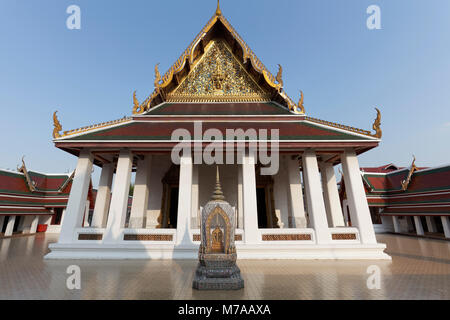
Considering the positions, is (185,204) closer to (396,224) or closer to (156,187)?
(156,187)

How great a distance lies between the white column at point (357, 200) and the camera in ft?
23.0

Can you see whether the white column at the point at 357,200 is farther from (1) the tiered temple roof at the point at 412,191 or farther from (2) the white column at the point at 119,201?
(2) the white column at the point at 119,201

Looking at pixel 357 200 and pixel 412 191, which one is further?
pixel 412 191

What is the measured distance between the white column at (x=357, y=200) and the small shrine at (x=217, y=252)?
507 cm

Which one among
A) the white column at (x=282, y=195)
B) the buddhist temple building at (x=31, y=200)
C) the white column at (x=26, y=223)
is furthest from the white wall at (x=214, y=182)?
the white column at (x=26, y=223)

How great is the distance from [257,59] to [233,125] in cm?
389

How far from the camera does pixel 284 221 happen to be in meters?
9.84

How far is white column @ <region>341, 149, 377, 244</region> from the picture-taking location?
7.00 m

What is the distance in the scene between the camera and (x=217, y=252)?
440cm

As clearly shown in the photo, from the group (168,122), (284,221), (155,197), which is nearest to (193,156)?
(168,122)

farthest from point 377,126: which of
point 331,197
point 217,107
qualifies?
point 217,107

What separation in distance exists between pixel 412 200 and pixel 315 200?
9.89m

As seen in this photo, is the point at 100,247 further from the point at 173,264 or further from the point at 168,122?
the point at 168,122

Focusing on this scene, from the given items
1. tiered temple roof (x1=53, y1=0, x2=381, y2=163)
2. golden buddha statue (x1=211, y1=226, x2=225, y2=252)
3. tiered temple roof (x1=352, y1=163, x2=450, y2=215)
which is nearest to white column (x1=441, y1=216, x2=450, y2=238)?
tiered temple roof (x1=352, y1=163, x2=450, y2=215)
